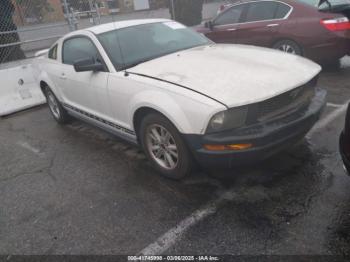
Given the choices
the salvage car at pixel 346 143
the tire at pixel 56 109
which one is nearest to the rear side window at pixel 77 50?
the tire at pixel 56 109

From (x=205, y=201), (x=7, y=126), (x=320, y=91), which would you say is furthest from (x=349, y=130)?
(x=7, y=126)

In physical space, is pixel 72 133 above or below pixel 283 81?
below

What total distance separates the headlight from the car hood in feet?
0.24

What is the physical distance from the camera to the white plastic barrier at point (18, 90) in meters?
6.43

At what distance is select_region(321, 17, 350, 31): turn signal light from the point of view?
18.8 ft

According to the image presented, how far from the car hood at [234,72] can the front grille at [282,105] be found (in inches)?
2.9

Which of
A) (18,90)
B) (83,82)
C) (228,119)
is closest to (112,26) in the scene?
(83,82)

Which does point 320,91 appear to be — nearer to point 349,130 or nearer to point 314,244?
point 349,130

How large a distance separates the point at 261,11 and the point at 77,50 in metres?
4.26

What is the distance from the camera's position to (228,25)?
24.3ft

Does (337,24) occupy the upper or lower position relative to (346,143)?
upper

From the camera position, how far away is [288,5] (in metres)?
6.41

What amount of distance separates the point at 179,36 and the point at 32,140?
2764 millimetres

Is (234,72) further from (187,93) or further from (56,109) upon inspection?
(56,109)
